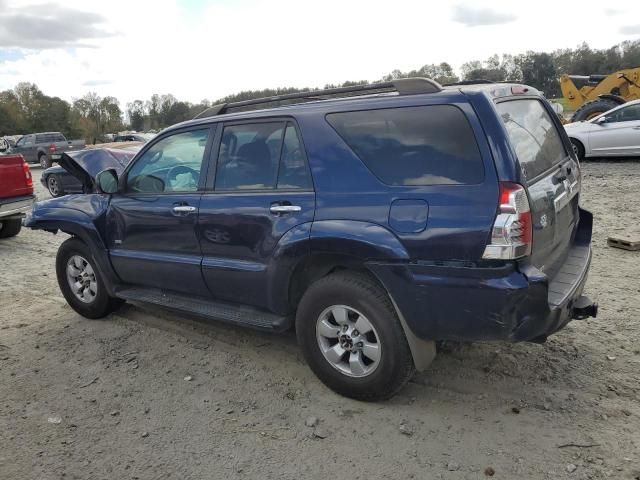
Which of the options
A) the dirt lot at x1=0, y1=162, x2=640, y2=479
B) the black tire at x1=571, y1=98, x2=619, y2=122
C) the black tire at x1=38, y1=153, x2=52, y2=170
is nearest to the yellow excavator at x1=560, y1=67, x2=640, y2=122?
the black tire at x1=571, y1=98, x2=619, y2=122

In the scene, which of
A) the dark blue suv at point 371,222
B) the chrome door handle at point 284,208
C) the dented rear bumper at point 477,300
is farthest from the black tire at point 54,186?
the dented rear bumper at point 477,300

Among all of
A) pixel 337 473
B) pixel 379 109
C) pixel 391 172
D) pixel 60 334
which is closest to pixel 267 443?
pixel 337 473

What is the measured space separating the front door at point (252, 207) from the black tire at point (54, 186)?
1186 centimetres

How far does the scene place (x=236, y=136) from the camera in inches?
157

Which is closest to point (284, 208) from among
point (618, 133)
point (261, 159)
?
point (261, 159)

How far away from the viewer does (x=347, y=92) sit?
12.2 feet

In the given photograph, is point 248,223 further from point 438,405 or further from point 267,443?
point 438,405

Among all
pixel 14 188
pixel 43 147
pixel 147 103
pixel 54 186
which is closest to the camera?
pixel 14 188

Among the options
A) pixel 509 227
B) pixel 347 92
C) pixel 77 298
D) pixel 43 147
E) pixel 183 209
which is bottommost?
pixel 77 298

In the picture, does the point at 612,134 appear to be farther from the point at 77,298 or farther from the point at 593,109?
the point at 77,298

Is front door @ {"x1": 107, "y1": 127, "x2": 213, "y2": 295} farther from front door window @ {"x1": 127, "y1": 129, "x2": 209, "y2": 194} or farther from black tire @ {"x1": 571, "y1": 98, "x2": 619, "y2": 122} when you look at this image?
black tire @ {"x1": 571, "y1": 98, "x2": 619, "y2": 122}

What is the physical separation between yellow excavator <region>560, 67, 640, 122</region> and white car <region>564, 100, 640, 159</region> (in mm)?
3382

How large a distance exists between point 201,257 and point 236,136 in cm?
93

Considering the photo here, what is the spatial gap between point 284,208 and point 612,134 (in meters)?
11.3
